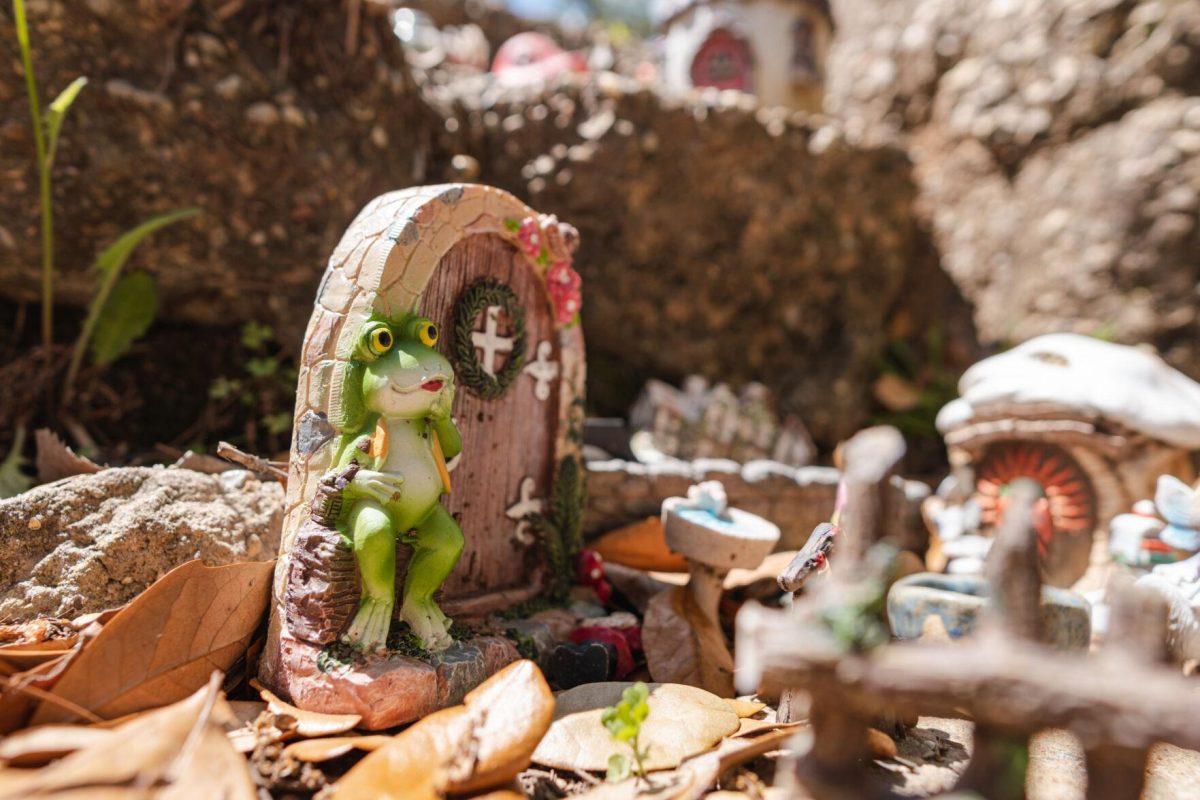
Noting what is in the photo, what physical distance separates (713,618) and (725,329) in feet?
12.5

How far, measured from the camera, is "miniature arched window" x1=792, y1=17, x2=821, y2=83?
8.03m

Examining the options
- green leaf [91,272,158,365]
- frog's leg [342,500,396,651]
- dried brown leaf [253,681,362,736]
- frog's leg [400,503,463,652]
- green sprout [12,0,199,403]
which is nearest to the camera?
dried brown leaf [253,681,362,736]

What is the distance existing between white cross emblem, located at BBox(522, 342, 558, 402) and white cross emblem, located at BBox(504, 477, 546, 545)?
0.41 meters

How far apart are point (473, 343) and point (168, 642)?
4.91 ft

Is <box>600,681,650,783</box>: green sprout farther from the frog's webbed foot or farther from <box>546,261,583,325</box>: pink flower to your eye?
<box>546,261,583,325</box>: pink flower

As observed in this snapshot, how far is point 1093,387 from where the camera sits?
3.70 m

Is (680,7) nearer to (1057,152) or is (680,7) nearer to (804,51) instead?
(804,51)

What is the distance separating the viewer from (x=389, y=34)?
16.6 feet

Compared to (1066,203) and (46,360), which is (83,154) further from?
(1066,203)

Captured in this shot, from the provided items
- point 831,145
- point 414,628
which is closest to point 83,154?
point 414,628

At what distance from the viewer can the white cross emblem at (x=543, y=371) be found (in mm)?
3340

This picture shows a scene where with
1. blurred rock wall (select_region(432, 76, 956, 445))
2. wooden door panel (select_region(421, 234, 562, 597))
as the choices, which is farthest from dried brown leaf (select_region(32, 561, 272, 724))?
blurred rock wall (select_region(432, 76, 956, 445))

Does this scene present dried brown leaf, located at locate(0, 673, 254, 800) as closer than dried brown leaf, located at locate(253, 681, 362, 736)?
Yes

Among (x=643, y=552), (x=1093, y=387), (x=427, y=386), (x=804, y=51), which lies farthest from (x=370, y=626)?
(x=804, y=51)
